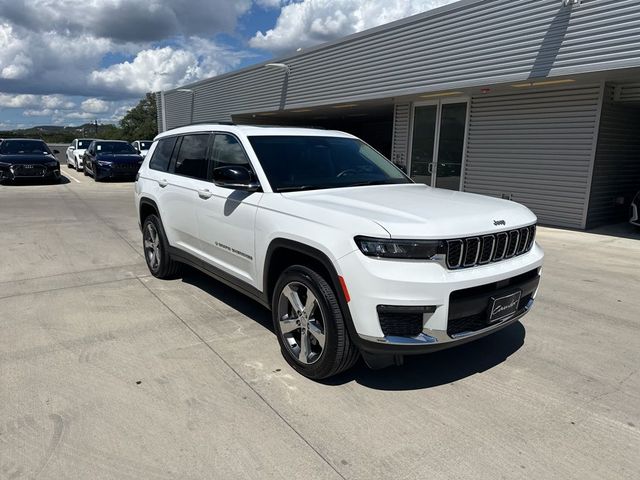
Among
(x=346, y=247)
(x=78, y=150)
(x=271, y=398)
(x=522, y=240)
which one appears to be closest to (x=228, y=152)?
(x=346, y=247)

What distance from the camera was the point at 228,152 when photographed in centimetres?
436

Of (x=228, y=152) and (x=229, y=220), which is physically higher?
(x=228, y=152)

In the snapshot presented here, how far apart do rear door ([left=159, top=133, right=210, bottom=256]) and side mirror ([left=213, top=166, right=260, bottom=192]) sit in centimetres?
75

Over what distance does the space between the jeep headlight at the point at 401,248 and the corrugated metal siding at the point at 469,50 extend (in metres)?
7.59

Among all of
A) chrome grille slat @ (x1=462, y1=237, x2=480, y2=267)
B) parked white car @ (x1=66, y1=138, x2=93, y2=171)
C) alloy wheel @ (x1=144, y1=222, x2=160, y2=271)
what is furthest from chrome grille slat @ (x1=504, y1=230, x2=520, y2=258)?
parked white car @ (x1=66, y1=138, x2=93, y2=171)

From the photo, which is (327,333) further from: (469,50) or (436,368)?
Result: (469,50)

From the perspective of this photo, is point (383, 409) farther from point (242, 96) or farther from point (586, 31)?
point (242, 96)

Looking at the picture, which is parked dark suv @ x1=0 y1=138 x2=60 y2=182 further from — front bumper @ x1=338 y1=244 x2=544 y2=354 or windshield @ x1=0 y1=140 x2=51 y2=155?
front bumper @ x1=338 y1=244 x2=544 y2=354

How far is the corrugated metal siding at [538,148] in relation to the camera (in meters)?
10.1

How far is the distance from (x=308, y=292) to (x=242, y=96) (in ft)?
67.2

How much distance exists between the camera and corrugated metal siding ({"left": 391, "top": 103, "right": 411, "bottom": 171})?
14.7 meters

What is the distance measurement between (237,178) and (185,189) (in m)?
1.40

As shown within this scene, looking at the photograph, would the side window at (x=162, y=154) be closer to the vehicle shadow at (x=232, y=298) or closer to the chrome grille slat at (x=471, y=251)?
the vehicle shadow at (x=232, y=298)

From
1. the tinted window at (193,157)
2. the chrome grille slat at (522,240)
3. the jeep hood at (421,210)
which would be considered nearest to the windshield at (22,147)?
the tinted window at (193,157)
